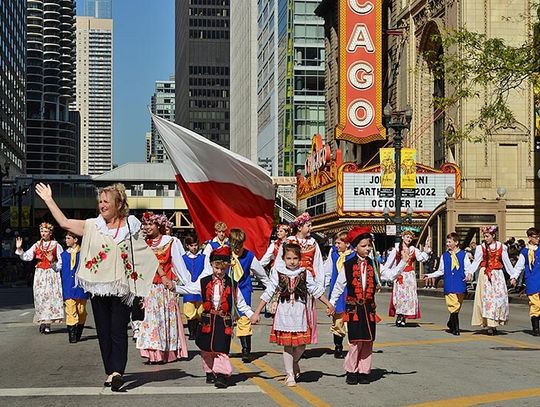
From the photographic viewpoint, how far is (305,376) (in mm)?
10828

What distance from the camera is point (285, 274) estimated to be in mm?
10164

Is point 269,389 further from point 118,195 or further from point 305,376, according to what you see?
point 118,195

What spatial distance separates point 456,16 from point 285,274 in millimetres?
34485

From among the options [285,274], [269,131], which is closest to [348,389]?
[285,274]

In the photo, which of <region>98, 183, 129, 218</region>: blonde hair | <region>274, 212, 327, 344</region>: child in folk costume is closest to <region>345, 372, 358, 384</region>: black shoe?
<region>274, 212, 327, 344</region>: child in folk costume

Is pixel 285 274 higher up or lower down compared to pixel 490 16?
lower down

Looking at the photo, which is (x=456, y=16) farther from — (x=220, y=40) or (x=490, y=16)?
(x=220, y=40)

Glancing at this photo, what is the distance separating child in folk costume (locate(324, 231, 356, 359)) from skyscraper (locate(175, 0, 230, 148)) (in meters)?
166

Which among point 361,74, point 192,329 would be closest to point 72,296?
point 192,329

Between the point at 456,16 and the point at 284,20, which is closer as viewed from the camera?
the point at 456,16

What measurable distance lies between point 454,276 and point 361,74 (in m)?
37.1

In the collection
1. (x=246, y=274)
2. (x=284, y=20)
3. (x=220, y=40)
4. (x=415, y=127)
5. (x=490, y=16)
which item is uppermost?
(x=220, y=40)

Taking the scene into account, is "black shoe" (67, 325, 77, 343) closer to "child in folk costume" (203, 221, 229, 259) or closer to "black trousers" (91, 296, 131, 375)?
"child in folk costume" (203, 221, 229, 259)

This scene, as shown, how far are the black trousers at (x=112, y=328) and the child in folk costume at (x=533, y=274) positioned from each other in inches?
359
